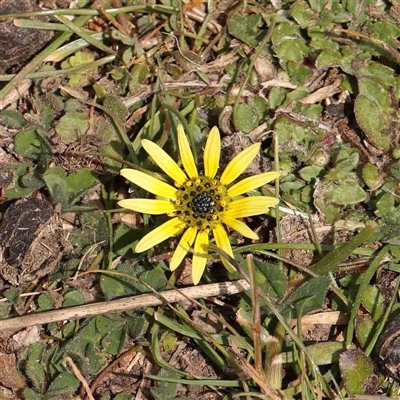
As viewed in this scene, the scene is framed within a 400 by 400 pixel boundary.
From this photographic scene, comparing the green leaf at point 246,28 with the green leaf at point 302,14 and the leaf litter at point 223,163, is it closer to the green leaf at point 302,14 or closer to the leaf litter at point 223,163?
the leaf litter at point 223,163

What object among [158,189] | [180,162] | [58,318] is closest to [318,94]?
[180,162]

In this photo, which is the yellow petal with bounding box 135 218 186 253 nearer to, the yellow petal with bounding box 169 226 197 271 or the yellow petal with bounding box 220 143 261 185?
the yellow petal with bounding box 169 226 197 271

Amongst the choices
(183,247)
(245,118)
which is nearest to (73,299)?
(183,247)

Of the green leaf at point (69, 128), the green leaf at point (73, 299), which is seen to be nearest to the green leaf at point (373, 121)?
the green leaf at point (69, 128)

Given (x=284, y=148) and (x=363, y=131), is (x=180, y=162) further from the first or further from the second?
(x=363, y=131)

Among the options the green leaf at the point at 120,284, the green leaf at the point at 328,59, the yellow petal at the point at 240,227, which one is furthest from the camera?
the green leaf at the point at 328,59

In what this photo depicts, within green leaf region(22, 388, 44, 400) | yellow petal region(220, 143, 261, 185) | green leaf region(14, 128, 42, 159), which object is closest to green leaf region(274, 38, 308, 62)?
yellow petal region(220, 143, 261, 185)
